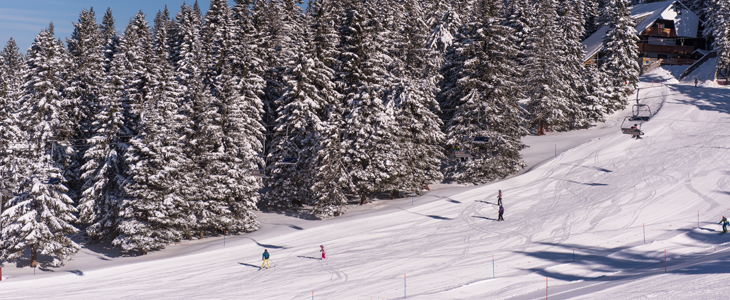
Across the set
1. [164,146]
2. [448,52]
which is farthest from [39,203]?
[448,52]

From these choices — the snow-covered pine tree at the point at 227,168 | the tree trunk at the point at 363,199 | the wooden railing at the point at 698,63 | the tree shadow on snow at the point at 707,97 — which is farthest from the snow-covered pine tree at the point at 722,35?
the snow-covered pine tree at the point at 227,168

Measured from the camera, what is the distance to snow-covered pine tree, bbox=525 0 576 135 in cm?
5528

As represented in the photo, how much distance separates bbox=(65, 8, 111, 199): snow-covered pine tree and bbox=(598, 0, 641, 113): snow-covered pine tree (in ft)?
171

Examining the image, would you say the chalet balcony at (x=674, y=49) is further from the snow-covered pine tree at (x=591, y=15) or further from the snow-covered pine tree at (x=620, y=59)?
the snow-covered pine tree at (x=620, y=59)

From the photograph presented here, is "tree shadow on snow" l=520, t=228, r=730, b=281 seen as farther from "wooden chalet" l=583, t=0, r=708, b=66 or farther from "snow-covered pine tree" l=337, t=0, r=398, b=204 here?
"wooden chalet" l=583, t=0, r=708, b=66

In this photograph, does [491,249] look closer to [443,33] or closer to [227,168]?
[227,168]

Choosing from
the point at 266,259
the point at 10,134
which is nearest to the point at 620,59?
the point at 266,259

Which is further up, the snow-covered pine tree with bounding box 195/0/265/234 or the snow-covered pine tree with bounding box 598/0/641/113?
the snow-covered pine tree with bounding box 598/0/641/113

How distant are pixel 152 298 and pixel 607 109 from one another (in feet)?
174

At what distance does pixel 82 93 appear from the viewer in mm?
43938

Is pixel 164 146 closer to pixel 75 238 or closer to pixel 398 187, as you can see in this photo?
pixel 75 238

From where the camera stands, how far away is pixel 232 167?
38.2 meters

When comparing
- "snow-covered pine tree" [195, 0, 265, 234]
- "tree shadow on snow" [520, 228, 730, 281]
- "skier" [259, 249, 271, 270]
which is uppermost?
"snow-covered pine tree" [195, 0, 265, 234]

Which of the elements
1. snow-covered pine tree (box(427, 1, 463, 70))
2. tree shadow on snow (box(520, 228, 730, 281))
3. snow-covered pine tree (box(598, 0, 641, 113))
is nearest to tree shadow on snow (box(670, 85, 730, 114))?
snow-covered pine tree (box(598, 0, 641, 113))
